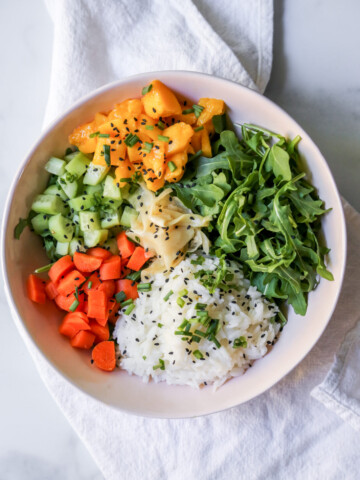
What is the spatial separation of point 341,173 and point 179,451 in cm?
148

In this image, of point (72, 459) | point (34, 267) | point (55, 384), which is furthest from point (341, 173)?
point (72, 459)

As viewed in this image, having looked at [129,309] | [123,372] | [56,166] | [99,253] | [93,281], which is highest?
[56,166]

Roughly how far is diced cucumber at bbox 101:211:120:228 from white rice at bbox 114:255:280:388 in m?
0.28

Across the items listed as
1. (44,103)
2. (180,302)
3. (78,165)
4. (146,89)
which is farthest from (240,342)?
(44,103)

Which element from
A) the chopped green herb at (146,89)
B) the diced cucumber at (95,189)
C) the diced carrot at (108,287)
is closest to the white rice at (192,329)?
the diced carrot at (108,287)

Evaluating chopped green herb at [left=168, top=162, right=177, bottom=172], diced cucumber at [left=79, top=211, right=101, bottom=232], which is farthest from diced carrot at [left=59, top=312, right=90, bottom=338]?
chopped green herb at [left=168, top=162, right=177, bottom=172]

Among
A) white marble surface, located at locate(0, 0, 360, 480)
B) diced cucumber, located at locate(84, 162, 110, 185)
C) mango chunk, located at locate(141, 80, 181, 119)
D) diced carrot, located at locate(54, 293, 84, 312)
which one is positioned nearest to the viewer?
mango chunk, located at locate(141, 80, 181, 119)

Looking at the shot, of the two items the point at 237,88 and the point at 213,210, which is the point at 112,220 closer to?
the point at 213,210

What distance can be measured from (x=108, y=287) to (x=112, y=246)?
18 cm

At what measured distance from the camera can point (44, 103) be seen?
8.60 feet

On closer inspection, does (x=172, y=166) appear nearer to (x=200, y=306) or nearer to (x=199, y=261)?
(x=199, y=261)

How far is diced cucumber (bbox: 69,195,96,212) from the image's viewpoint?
2256mm

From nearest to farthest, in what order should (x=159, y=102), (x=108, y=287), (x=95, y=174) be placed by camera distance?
1. (x=159, y=102)
2. (x=95, y=174)
3. (x=108, y=287)

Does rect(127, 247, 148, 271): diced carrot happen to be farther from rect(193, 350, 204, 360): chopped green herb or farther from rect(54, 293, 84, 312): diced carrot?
rect(193, 350, 204, 360): chopped green herb
